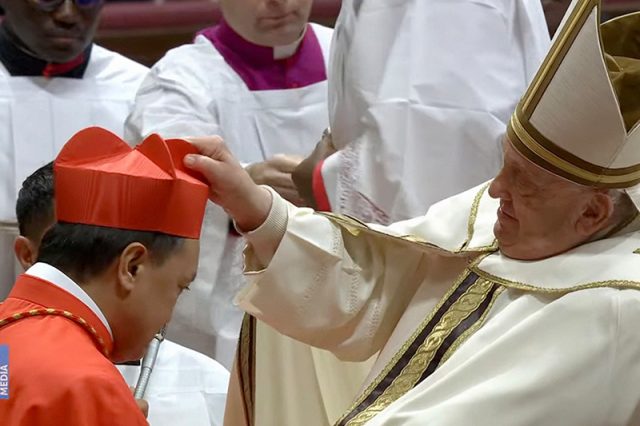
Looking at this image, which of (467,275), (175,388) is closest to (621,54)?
(467,275)

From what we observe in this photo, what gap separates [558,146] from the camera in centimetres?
241

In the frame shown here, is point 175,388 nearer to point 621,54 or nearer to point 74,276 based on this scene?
point 74,276

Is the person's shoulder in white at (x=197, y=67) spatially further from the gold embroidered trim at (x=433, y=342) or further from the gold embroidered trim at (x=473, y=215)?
the gold embroidered trim at (x=433, y=342)

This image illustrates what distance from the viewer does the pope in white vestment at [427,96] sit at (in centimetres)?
339

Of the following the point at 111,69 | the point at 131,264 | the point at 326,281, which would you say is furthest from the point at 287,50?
the point at 131,264

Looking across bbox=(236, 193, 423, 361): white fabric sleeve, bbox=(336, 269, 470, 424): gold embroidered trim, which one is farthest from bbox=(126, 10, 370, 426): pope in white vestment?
bbox=(336, 269, 470, 424): gold embroidered trim

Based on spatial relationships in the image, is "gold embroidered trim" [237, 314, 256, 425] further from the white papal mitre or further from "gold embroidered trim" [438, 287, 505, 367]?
the white papal mitre

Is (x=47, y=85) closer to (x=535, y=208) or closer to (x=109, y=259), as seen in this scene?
(x=109, y=259)

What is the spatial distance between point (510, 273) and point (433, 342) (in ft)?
0.59

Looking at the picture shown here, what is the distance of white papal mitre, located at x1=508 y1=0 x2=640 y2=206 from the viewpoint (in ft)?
7.74

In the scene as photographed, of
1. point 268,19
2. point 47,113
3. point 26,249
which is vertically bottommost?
point 47,113

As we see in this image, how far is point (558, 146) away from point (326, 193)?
117 cm

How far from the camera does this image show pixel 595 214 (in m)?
2.45

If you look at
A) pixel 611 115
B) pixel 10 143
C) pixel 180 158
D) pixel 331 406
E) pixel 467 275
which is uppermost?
pixel 611 115
